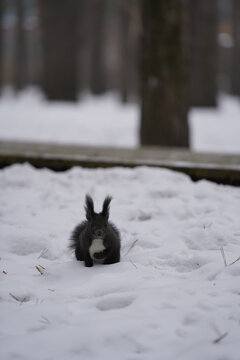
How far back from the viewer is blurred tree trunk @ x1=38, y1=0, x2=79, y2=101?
13.9m

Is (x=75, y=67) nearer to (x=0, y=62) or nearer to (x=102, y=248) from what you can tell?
(x=0, y=62)

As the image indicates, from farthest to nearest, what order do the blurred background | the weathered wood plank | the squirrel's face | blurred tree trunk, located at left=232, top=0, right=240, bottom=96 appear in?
blurred tree trunk, located at left=232, top=0, right=240, bottom=96, the blurred background, the weathered wood plank, the squirrel's face

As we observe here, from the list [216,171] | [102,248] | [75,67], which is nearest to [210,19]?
[75,67]

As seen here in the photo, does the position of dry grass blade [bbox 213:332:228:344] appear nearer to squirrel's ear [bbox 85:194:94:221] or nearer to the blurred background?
squirrel's ear [bbox 85:194:94:221]

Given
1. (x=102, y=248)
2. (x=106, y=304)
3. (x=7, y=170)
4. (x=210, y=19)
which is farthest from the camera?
(x=210, y=19)

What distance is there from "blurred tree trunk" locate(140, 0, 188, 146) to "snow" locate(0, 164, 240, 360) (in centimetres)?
195

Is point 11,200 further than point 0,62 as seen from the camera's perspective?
No

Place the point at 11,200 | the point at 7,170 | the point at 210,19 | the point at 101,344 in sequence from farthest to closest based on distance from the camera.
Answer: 1. the point at 210,19
2. the point at 7,170
3. the point at 11,200
4. the point at 101,344

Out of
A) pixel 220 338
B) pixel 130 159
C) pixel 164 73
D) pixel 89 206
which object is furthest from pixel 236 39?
pixel 220 338

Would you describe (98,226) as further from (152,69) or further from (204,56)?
(204,56)

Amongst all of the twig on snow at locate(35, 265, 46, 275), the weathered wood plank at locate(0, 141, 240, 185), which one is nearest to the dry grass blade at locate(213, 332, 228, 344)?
the twig on snow at locate(35, 265, 46, 275)

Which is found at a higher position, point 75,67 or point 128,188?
point 75,67

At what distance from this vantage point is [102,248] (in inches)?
103

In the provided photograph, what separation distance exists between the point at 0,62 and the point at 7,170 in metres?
18.3
